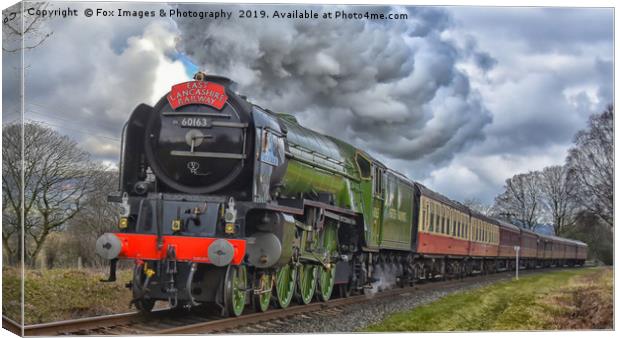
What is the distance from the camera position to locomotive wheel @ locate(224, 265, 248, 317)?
35.1 ft

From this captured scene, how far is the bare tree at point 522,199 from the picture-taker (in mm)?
13789

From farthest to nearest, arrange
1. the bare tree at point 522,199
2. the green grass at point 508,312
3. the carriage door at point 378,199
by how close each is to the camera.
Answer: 1. the carriage door at point 378,199
2. the bare tree at point 522,199
3. the green grass at point 508,312

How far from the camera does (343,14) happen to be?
38.2 ft

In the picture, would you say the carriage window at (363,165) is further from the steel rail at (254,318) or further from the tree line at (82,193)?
the tree line at (82,193)

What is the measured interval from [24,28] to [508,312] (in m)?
9.22

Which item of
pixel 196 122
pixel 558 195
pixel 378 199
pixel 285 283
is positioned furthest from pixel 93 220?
pixel 558 195

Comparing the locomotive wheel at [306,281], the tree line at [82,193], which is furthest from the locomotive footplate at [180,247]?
the locomotive wheel at [306,281]

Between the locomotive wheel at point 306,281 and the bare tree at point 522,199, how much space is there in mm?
4108

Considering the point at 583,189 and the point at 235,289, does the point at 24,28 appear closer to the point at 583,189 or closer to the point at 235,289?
the point at 235,289

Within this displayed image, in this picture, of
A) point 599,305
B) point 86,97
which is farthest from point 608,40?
point 86,97

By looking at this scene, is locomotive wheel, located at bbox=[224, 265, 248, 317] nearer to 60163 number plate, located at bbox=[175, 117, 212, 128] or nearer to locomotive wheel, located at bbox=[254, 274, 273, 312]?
locomotive wheel, located at bbox=[254, 274, 273, 312]

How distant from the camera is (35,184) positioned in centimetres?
1089

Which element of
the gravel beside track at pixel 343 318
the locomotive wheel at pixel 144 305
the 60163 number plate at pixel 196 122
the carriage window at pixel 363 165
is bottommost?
the gravel beside track at pixel 343 318

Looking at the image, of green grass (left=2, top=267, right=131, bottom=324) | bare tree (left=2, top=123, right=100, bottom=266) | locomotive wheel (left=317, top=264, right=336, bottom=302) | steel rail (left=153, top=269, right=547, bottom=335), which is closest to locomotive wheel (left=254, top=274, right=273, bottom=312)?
steel rail (left=153, top=269, right=547, bottom=335)
